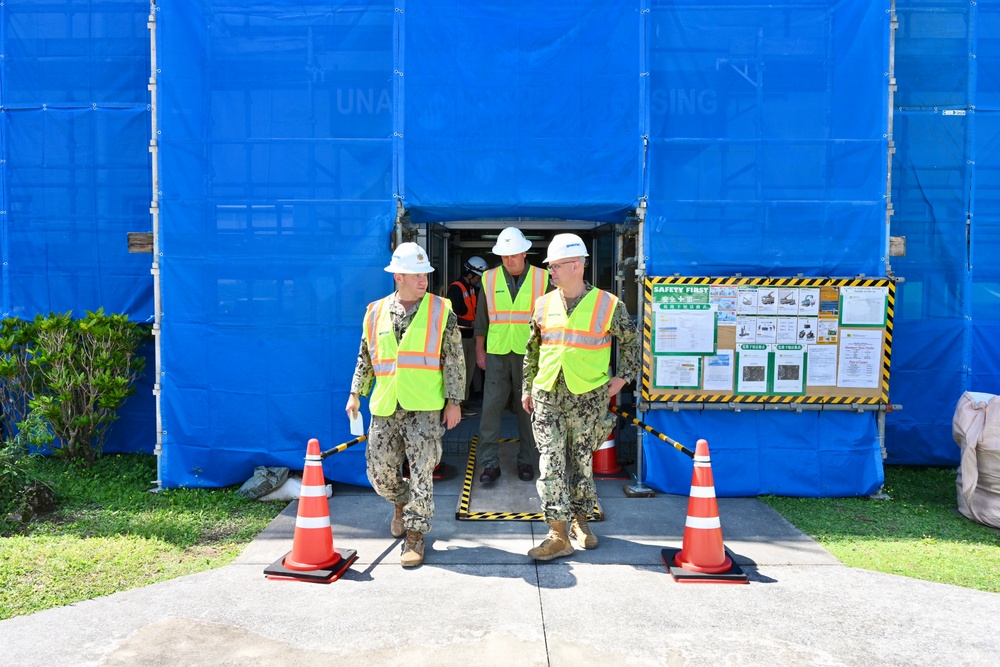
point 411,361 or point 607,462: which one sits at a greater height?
point 411,361

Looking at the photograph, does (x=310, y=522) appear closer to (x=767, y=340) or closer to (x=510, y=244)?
(x=510, y=244)

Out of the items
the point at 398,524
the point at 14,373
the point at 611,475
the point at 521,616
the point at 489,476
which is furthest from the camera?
the point at 611,475

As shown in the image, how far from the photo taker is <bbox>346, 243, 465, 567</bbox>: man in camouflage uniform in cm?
462

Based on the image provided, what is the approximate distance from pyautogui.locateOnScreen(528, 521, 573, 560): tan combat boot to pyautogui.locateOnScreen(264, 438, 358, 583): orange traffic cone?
1.27 meters

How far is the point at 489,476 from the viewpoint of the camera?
6.07 m

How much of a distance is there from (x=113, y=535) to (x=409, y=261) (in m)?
3.04

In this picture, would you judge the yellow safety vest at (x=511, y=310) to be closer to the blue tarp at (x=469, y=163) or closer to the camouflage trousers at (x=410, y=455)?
the blue tarp at (x=469, y=163)

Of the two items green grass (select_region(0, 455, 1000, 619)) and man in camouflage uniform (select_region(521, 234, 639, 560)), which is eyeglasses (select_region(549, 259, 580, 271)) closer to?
man in camouflage uniform (select_region(521, 234, 639, 560))

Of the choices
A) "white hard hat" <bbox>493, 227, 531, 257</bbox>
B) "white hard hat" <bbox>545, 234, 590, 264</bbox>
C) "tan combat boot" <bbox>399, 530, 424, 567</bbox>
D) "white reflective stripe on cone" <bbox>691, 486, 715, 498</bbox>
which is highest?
"white hard hat" <bbox>493, 227, 531, 257</bbox>

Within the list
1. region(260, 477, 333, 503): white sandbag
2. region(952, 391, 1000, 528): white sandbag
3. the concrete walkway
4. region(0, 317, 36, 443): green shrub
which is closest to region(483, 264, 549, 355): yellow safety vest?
the concrete walkway

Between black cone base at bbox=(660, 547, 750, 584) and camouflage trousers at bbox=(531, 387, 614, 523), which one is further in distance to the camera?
camouflage trousers at bbox=(531, 387, 614, 523)

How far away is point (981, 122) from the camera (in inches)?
259

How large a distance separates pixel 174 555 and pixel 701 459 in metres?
3.67

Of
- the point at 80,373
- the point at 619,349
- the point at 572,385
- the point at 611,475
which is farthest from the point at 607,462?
the point at 80,373
